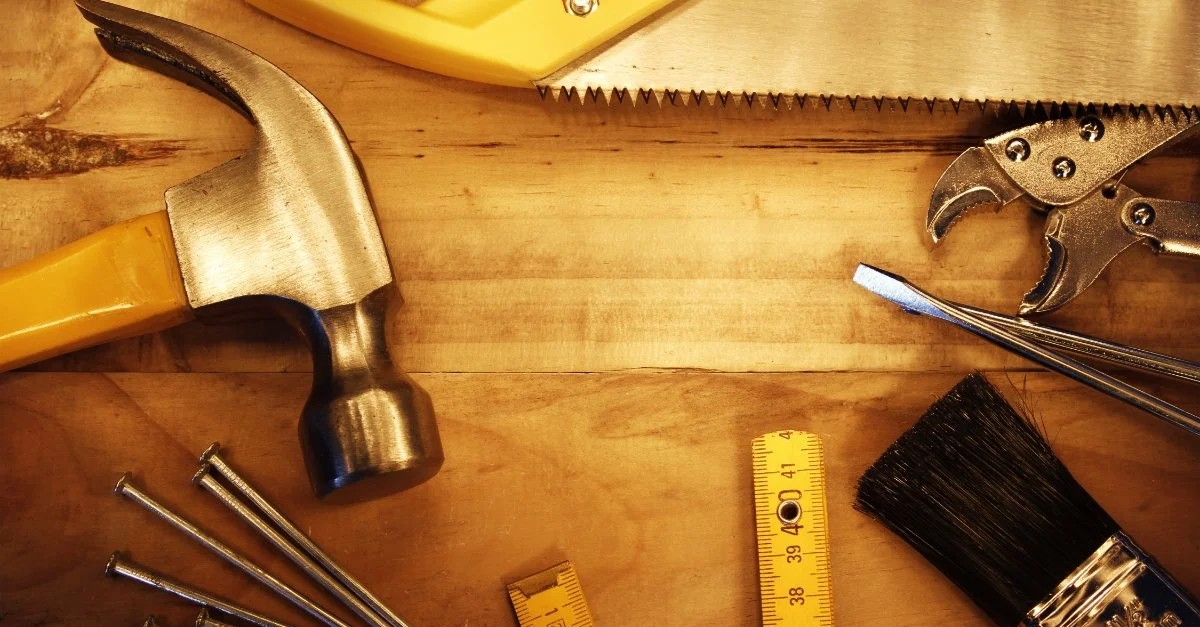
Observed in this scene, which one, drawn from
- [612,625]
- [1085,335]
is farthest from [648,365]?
[1085,335]

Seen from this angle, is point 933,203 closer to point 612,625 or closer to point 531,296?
point 531,296

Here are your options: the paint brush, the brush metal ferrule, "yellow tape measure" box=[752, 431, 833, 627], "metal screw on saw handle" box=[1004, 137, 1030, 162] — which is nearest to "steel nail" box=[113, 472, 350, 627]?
"yellow tape measure" box=[752, 431, 833, 627]

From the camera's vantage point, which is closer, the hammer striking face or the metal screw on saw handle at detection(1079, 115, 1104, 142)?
the hammer striking face

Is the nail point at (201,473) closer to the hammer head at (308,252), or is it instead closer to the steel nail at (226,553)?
the steel nail at (226,553)

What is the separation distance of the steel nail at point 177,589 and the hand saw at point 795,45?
657mm

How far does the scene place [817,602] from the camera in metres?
0.99

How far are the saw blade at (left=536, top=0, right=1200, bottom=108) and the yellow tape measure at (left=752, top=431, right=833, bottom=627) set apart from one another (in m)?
0.43

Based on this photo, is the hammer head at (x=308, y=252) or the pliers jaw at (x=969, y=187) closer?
the hammer head at (x=308, y=252)

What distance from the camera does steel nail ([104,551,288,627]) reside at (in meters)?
0.95

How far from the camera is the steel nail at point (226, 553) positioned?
0.96 m

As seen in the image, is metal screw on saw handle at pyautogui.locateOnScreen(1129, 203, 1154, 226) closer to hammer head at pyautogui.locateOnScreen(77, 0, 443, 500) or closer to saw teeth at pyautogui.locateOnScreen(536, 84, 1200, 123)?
saw teeth at pyautogui.locateOnScreen(536, 84, 1200, 123)

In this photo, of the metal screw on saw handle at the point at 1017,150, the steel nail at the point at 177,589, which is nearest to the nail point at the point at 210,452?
the steel nail at the point at 177,589

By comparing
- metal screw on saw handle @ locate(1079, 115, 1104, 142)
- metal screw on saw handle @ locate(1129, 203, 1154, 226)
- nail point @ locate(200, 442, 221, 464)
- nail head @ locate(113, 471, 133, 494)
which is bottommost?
nail head @ locate(113, 471, 133, 494)

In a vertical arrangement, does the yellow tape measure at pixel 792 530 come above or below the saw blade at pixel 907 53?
below
